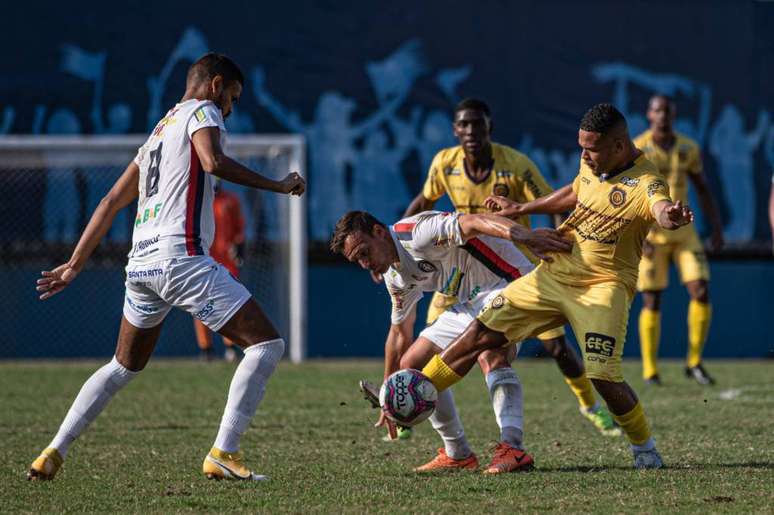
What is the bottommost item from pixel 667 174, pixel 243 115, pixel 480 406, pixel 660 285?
pixel 480 406

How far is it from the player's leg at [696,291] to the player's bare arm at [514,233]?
20.6ft

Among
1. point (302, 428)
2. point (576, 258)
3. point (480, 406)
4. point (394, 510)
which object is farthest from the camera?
point (480, 406)

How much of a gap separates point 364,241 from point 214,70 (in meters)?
1.21

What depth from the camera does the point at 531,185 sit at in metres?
9.35

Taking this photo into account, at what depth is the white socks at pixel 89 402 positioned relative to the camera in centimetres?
690

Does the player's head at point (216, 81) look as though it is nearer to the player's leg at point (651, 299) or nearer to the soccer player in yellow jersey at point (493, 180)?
the soccer player in yellow jersey at point (493, 180)

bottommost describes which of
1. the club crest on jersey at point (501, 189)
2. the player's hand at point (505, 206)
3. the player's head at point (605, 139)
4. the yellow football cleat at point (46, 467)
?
the yellow football cleat at point (46, 467)

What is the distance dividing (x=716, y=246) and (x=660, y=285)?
0.79 metres

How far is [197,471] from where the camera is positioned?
23.9 feet

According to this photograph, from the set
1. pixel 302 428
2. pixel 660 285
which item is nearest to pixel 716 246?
pixel 660 285

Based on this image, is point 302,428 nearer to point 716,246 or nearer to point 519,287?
point 519,287

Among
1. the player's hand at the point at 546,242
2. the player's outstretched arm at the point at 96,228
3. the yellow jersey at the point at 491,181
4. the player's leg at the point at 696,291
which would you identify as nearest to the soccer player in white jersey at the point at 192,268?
the player's outstretched arm at the point at 96,228

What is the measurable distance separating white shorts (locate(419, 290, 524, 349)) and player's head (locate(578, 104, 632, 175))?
0.99m

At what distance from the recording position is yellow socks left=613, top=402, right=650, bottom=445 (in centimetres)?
706
